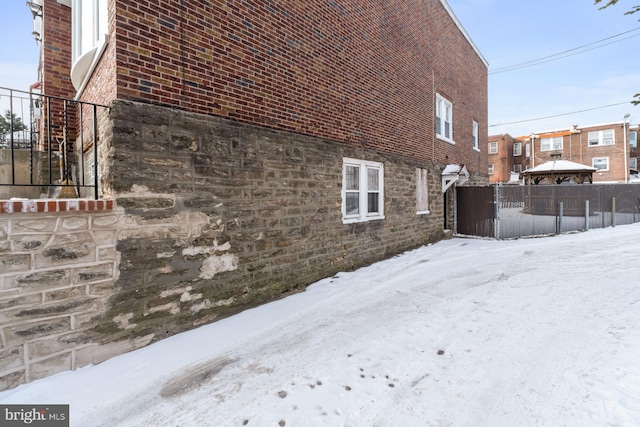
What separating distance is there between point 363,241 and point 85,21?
611cm

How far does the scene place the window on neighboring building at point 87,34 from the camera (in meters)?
3.77

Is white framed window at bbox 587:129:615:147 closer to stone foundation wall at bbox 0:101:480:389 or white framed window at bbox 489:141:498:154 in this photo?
white framed window at bbox 489:141:498:154

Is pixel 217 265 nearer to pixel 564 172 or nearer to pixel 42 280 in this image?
pixel 42 280

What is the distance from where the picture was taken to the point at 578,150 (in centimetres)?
2936

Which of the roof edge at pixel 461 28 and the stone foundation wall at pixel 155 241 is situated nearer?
the stone foundation wall at pixel 155 241

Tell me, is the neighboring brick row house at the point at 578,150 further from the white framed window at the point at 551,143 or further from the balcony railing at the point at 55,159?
the balcony railing at the point at 55,159

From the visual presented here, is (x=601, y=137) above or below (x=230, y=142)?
above

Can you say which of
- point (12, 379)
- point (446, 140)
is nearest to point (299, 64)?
point (12, 379)

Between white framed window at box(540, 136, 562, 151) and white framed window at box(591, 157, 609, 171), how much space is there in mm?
3022

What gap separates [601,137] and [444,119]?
26.9 m

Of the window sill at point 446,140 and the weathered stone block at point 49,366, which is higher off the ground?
the window sill at point 446,140

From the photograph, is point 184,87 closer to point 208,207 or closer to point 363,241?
point 208,207

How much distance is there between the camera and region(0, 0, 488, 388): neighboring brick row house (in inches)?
133

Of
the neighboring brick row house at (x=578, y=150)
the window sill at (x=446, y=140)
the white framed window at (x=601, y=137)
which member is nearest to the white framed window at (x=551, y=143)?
the neighboring brick row house at (x=578, y=150)
